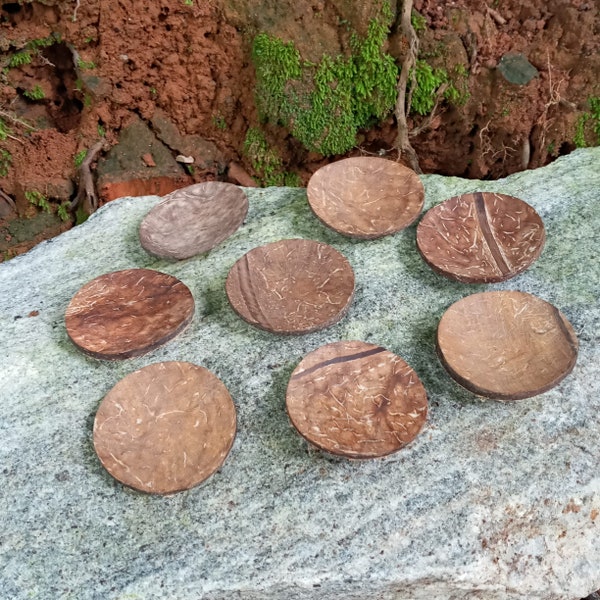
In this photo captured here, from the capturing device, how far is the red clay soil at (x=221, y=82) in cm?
324

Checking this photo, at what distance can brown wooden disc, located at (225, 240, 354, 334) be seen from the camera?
2023 mm

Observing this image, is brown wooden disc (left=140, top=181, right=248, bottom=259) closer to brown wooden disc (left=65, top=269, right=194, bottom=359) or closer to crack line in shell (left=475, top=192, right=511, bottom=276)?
brown wooden disc (left=65, top=269, right=194, bottom=359)

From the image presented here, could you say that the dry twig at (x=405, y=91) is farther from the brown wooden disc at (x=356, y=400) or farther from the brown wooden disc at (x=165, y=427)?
the brown wooden disc at (x=165, y=427)

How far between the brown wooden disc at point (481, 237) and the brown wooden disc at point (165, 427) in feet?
3.02

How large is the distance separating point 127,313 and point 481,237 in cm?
130

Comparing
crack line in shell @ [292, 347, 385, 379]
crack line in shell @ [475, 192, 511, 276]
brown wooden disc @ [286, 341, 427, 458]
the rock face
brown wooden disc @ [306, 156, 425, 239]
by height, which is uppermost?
brown wooden disc @ [306, 156, 425, 239]

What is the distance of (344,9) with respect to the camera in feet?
10.4

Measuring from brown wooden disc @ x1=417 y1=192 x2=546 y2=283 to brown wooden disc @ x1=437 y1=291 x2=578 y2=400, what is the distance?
5.2 inches

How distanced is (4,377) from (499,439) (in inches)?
62.8

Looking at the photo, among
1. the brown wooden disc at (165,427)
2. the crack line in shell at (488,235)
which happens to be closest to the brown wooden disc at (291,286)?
the brown wooden disc at (165,427)

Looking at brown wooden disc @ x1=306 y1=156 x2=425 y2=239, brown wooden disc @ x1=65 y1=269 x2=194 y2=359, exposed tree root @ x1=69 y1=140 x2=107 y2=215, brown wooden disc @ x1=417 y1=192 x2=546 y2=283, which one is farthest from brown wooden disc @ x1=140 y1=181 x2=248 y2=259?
exposed tree root @ x1=69 y1=140 x2=107 y2=215

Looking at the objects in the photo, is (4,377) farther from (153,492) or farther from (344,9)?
(344,9)

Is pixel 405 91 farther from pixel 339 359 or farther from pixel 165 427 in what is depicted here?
pixel 165 427

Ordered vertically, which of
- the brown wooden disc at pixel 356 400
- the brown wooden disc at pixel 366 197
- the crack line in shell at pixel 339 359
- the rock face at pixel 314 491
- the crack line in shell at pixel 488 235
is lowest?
the rock face at pixel 314 491
